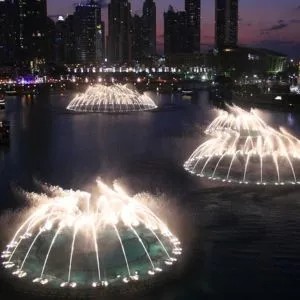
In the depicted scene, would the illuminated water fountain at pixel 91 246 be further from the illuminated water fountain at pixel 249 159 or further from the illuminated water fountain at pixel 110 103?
the illuminated water fountain at pixel 110 103

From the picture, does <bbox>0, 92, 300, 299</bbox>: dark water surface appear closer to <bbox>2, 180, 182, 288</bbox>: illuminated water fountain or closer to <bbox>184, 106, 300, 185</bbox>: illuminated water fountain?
<bbox>2, 180, 182, 288</bbox>: illuminated water fountain

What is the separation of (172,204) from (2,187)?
6889 mm

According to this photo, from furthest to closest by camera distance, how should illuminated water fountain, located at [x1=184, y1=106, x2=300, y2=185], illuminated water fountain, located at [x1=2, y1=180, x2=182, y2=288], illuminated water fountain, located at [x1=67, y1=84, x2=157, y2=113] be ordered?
illuminated water fountain, located at [x1=67, y1=84, x2=157, y2=113]
illuminated water fountain, located at [x1=184, y1=106, x2=300, y2=185]
illuminated water fountain, located at [x1=2, y1=180, x2=182, y2=288]

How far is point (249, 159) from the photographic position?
915 inches

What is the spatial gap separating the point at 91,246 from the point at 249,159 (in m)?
12.6

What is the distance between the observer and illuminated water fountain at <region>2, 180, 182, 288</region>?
11.5 metres

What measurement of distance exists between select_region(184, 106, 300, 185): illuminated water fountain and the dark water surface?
3.11 feet

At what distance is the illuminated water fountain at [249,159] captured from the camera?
796 inches

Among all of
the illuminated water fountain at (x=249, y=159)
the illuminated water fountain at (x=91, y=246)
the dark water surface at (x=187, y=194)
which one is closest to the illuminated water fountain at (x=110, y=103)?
the dark water surface at (x=187, y=194)

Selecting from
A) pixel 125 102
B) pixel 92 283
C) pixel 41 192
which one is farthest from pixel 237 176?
pixel 125 102

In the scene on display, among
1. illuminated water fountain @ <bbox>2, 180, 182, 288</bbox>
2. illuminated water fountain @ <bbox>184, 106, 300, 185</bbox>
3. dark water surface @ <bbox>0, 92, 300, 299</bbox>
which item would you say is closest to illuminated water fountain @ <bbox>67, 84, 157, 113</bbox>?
dark water surface @ <bbox>0, 92, 300, 299</bbox>

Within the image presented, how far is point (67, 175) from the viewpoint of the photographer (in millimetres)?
21500

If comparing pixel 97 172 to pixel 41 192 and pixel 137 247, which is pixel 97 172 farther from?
pixel 137 247

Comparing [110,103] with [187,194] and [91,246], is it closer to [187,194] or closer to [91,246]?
[187,194]
